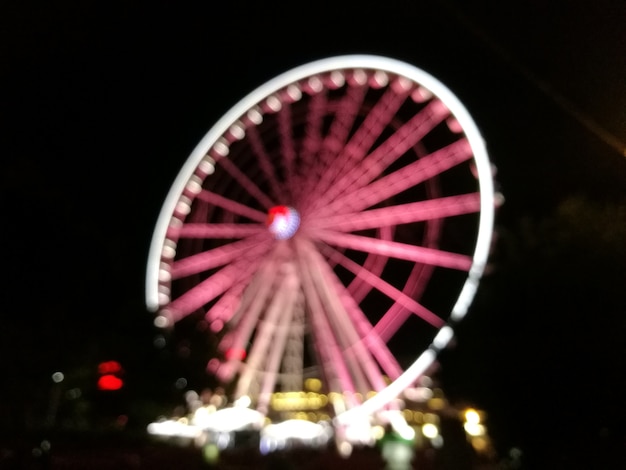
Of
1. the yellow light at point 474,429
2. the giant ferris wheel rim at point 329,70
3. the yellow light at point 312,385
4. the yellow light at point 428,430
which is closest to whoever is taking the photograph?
the yellow light at point 474,429


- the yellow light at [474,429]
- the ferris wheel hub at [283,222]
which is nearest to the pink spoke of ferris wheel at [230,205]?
the ferris wheel hub at [283,222]

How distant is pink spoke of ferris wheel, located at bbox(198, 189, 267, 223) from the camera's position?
16.5 meters

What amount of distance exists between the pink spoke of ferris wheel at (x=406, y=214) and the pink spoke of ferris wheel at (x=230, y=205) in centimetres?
120

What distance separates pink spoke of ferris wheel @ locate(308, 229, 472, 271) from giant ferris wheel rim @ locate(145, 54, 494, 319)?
2.60 feet

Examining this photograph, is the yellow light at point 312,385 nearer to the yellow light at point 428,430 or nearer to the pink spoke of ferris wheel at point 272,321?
the yellow light at point 428,430

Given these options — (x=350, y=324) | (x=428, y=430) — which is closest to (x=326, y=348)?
(x=350, y=324)

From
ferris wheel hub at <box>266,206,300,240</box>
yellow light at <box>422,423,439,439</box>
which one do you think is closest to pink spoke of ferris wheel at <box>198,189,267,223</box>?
ferris wheel hub at <box>266,206,300,240</box>

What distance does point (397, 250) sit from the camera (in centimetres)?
1522

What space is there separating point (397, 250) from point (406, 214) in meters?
0.80

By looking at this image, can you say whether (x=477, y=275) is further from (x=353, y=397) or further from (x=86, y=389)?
(x=86, y=389)

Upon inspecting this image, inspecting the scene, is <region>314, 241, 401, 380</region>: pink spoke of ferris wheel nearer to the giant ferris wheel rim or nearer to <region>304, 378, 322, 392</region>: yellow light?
the giant ferris wheel rim

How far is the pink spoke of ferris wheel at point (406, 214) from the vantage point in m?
14.7

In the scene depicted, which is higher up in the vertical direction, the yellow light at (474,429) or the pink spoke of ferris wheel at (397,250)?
the pink spoke of ferris wheel at (397,250)

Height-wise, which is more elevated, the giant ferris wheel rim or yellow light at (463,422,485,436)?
the giant ferris wheel rim
